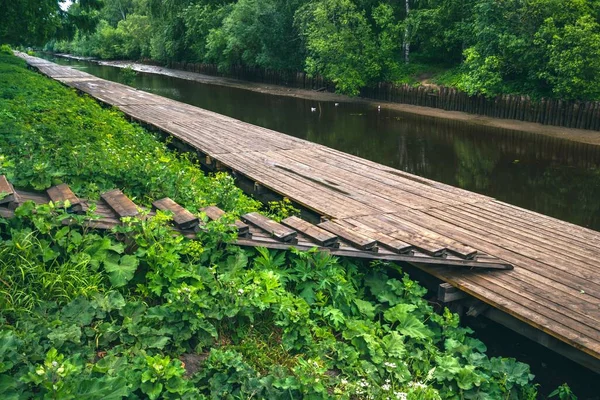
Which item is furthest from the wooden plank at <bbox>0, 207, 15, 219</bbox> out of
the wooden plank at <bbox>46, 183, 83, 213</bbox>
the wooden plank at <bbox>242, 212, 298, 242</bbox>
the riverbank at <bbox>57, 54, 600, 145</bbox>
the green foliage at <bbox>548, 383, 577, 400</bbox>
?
the riverbank at <bbox>57, 54, 600, 145</bbox>

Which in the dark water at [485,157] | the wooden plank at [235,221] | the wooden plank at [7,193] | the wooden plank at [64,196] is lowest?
the dark water at [485,157]

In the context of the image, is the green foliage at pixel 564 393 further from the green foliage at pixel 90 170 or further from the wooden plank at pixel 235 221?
the green foliage at pixel 90 170

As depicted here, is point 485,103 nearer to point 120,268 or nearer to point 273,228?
point 273,228

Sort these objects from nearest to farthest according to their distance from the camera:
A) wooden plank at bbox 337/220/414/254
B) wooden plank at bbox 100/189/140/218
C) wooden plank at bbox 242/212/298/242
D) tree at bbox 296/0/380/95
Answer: wooden plank at bbox 100/189/140/218, wooden plank at bbox 242/212/298/242, wooden plank at bbox 337/220/414/254, tree at bbox 296/0/380/95

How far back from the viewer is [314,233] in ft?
22.9

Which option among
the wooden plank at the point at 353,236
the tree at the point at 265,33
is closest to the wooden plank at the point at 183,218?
the wooden plank at the point at 353,236

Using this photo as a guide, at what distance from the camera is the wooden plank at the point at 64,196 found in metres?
5.68

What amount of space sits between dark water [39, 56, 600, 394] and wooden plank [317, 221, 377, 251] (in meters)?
2.02

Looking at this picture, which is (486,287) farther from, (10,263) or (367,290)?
(10,263)

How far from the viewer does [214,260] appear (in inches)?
235

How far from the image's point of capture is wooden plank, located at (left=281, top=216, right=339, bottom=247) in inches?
267

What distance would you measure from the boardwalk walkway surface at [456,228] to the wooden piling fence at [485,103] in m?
14.2

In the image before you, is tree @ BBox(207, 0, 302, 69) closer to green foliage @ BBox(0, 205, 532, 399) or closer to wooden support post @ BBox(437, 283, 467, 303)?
wooden support post @ BBox(437, 283, 467, 303)

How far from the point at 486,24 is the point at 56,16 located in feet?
67.4
